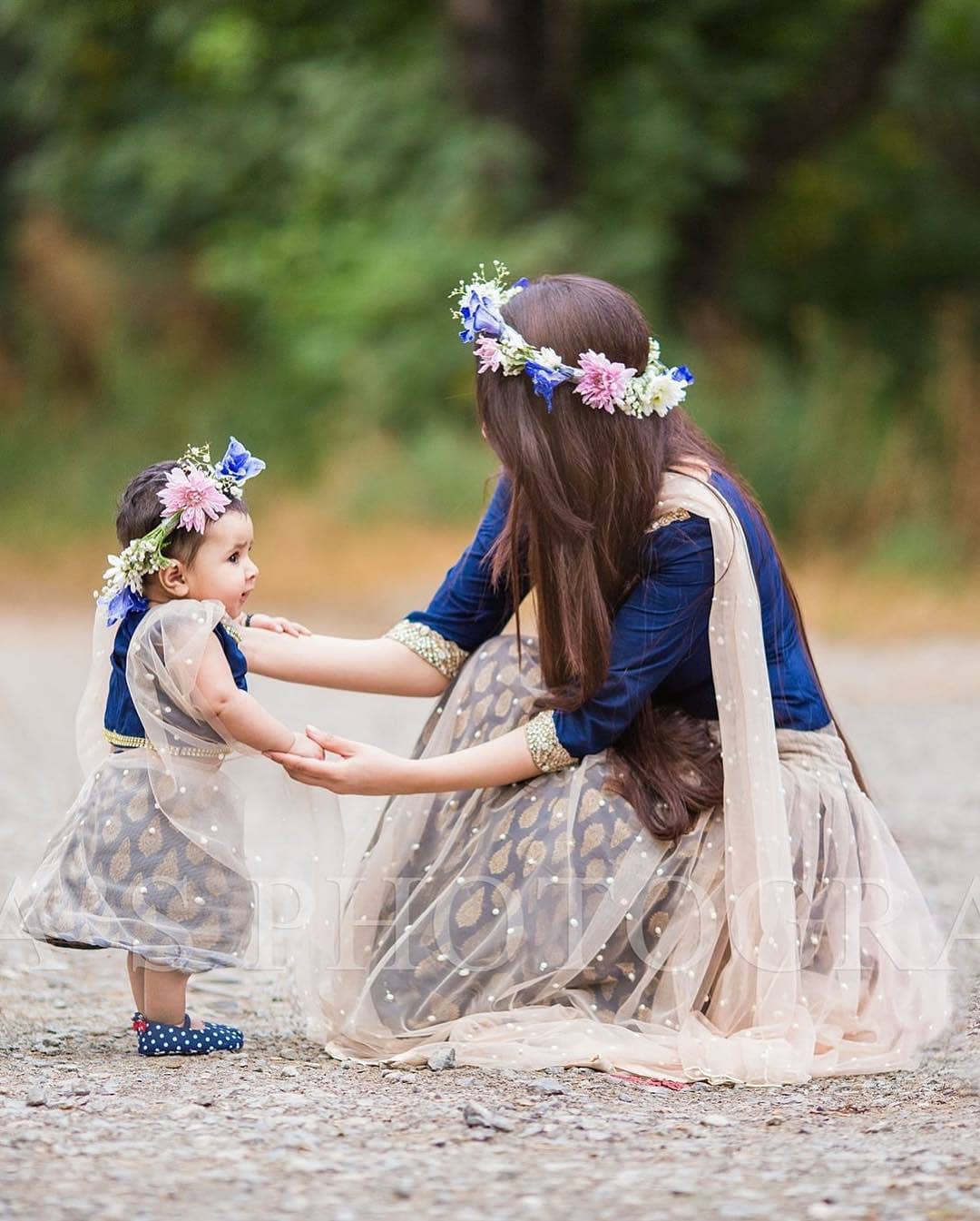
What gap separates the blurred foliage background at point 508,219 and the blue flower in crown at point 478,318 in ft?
21.8

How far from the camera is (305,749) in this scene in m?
2.66

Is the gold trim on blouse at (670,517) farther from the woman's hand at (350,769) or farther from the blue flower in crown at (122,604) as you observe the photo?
the blue flower in crown at (122,604)

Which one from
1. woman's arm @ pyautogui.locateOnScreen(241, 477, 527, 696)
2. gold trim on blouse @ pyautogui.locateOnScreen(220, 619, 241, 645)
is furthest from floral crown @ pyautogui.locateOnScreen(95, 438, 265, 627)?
woman's arm @ pyautogui.locateOnScreen(241, 477, 527, 696)

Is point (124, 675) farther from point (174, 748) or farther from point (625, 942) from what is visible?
point (625, 942)

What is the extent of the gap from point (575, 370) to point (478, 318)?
204mm

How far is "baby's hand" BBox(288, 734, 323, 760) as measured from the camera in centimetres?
265

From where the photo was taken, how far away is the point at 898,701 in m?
6.66

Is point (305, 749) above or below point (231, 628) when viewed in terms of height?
below

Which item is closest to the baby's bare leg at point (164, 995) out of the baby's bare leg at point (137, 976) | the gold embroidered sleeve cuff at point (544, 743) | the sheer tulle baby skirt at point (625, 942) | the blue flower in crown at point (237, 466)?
the baby's bare leg at point (137, 976)

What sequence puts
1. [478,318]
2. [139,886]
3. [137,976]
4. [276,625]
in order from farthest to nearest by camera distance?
[276,625], [478,318], [137,976], [139,886]

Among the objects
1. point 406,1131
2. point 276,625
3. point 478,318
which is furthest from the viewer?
point 276,625

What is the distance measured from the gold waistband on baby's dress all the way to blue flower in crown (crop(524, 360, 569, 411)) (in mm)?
715

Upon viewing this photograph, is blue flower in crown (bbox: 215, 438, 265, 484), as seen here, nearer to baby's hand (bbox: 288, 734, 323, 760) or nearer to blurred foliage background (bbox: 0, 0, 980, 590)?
baby's hand (bbox: 288, 734, 323, 760)

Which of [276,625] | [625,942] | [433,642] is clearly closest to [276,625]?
[276,625]
